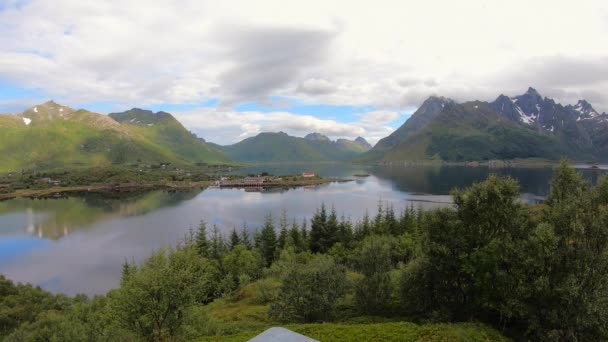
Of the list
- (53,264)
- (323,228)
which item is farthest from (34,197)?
(323,228)

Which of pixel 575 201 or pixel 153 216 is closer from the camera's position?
pixel 575 201

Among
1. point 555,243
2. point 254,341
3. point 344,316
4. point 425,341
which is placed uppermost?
point 555,243

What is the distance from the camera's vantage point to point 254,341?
14500mm

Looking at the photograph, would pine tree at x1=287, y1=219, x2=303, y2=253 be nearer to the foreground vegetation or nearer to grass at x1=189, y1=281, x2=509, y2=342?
the foreground vegetation

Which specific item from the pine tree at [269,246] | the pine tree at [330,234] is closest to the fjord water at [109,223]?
the pine tree at [269,246]

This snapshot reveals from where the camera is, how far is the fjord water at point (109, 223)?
258 feet

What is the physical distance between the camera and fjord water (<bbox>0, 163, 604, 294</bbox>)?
78625 mm

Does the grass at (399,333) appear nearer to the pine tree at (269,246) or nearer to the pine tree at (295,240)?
the pine tree at (295,240)

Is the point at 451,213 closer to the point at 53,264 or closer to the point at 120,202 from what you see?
the point at 53,264

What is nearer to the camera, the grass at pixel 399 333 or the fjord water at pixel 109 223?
the grass at pixel 399 333

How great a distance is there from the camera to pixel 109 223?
5034 inches

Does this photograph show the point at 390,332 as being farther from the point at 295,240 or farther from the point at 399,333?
the point at 295,240

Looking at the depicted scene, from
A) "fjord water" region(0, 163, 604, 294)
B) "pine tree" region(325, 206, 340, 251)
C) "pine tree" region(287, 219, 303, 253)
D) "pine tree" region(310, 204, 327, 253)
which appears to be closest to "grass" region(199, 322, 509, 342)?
"pine tree" region(287, 219, 303, 253)

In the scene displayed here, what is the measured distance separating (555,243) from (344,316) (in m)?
20.1
